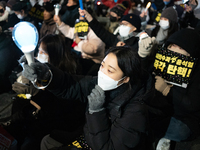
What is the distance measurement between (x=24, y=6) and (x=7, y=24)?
761 mm

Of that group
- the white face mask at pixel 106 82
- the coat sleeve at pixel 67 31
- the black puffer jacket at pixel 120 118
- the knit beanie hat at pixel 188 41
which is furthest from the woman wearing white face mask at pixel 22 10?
the knit beanie hat at pixel 188 41

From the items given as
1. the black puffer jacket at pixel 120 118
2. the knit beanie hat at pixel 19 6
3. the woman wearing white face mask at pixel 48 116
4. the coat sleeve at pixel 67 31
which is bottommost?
the woman wearing white face mask at pixel 48 116

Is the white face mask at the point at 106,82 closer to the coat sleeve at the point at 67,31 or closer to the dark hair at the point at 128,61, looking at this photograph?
the dark hair at the point at 128,61

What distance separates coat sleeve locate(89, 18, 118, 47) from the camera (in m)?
3.12

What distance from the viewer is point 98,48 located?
334 cm

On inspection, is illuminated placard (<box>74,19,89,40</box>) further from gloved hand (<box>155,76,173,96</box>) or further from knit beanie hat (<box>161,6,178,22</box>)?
gloved hand (<box>155,76,173,96</box>)

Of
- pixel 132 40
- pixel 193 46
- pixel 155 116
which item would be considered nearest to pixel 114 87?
pixel 155 116

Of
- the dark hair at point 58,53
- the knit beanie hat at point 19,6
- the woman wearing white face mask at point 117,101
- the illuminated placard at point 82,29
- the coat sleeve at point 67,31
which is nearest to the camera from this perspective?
the woman wearing white face mask at point 117,101

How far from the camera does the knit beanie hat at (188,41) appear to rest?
7.02 feet

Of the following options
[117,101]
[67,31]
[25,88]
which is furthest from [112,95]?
[67,31]

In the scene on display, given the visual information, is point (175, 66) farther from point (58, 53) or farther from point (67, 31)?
point (67, 31)

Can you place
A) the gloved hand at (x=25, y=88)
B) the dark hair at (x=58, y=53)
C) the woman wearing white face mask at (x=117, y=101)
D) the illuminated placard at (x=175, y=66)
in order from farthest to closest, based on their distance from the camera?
the dark hair at (x=58, y=53) → the gloved hand at (x=25, y=88) → the illuminated placard at (x=175, y=66) → the woman wearing white face mask at (x=117, y=101)

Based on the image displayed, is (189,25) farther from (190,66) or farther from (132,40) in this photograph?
(190,66)

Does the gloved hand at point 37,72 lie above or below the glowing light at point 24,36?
below
